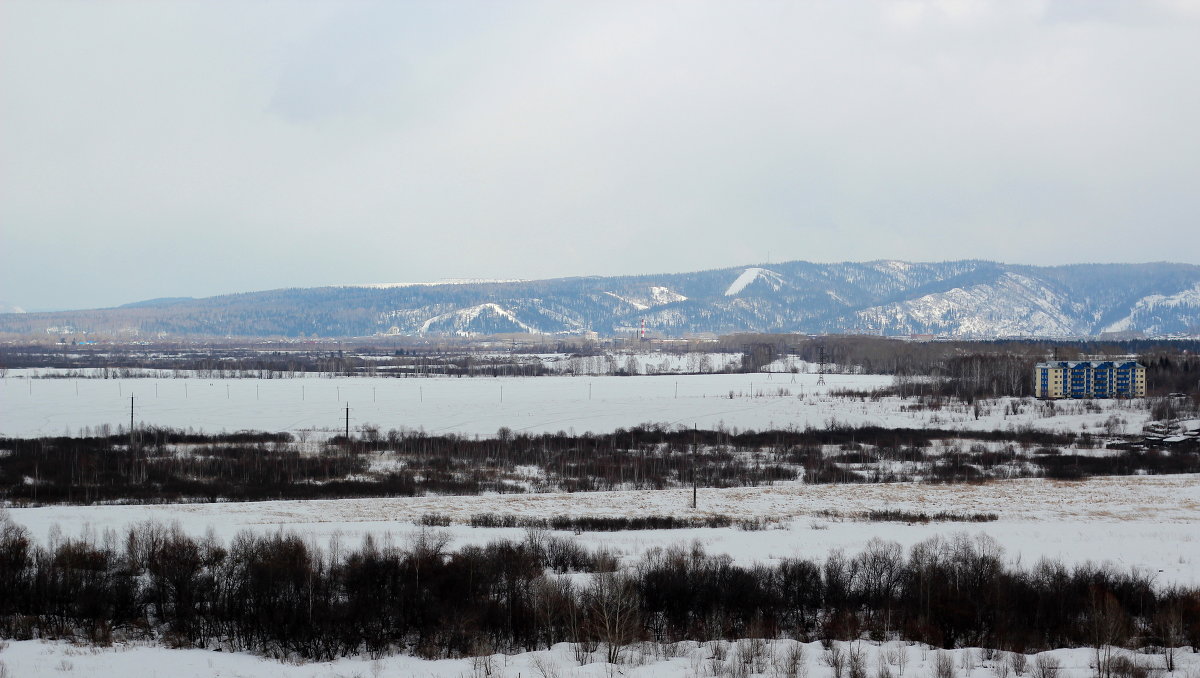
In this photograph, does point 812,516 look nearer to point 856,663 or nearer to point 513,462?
point 856,663

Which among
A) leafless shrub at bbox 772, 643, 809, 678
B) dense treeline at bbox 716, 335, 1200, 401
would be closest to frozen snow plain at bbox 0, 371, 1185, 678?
leafless shrub at bbox 772, 643, 809, 678

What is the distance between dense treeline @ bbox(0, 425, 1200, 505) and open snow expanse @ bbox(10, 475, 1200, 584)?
3556mm

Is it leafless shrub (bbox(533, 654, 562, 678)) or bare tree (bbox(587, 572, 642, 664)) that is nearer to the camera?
leafless shrub (bbox(533, 654, 562, 678))

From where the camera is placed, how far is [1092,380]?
84438 mm

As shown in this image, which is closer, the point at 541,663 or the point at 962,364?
the point at 541,663

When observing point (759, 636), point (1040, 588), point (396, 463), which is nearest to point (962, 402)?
point (396, 463)

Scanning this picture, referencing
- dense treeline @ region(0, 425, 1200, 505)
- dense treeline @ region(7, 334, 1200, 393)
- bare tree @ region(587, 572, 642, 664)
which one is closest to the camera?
bare tree @ region(587, 572, 642, 664)

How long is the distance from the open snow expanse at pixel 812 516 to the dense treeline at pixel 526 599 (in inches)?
107

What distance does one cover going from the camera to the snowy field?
6606cm

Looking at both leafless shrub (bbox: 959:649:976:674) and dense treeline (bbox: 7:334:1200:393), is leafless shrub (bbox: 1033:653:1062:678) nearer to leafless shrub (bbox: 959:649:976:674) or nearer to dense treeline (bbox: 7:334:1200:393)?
leafless shrub (bbox: 959:649:976:674)

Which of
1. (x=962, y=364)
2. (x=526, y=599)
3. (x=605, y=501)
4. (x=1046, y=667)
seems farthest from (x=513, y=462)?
(x=962, y=364)

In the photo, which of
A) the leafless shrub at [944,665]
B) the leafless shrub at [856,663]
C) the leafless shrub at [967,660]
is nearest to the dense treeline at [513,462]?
the leafless shrub at [856,663]

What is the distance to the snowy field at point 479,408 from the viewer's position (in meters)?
66.1

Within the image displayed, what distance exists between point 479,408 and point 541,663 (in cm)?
6049
